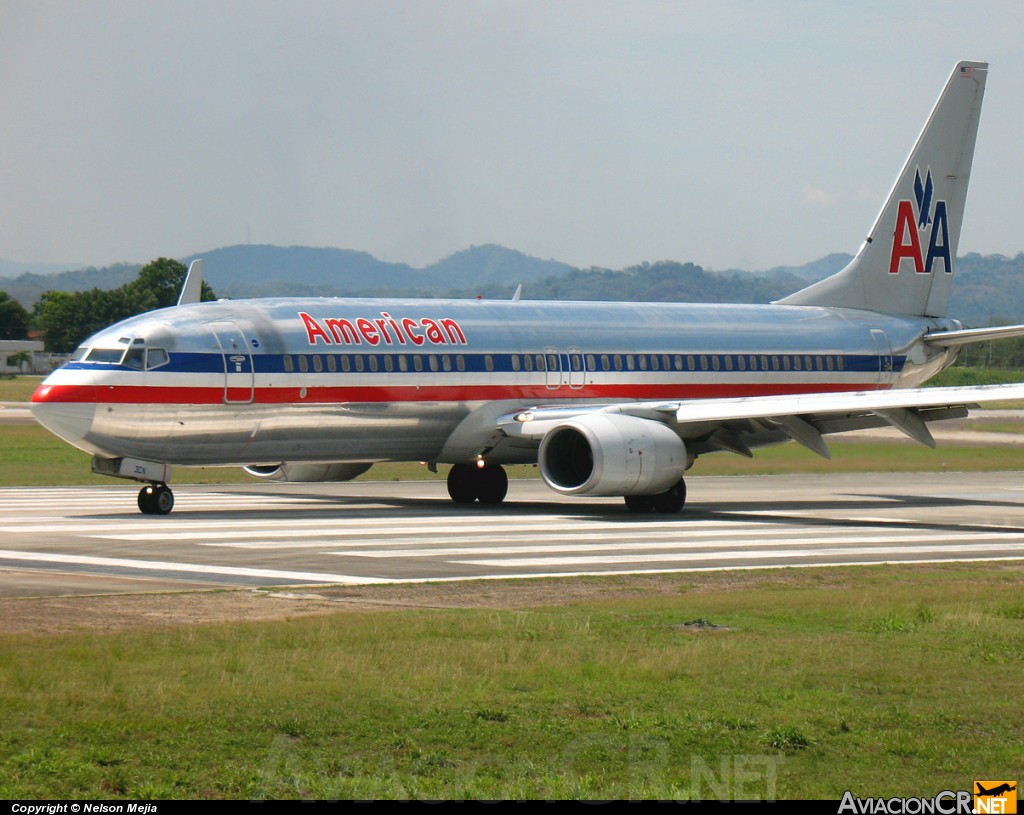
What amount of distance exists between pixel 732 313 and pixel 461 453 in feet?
27.4

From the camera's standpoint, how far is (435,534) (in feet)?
82.3

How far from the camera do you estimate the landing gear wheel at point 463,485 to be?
108 ft

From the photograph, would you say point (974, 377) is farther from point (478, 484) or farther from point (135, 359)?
point (135, 359)

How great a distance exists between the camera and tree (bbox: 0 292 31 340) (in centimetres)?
17138

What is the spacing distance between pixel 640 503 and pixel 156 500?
30.0ft

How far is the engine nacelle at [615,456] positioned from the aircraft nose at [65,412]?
321 inches

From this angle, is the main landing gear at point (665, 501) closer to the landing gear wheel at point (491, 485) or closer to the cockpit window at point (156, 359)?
the landing gear wheel at point (491, 485)

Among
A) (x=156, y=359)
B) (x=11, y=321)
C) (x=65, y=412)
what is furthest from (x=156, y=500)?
(x=11, y=321)

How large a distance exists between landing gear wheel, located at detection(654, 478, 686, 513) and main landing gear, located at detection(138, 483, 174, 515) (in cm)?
918

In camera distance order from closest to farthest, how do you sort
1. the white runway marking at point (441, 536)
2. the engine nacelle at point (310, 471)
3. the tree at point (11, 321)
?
the white runway marking at point (441, 536) → the engine nacelle at point (310, 471) → the tree at point (11, 321)

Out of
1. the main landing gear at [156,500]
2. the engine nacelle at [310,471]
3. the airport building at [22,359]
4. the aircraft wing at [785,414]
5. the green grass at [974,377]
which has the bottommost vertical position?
the airport building at [22,359]

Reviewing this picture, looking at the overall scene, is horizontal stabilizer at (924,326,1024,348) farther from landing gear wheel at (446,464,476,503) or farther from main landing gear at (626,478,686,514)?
landing gear wheel at (446,464,476,503)

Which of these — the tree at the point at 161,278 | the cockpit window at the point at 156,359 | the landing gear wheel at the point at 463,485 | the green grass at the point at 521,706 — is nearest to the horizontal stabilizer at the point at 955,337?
the landing gear wheel at the point at 463,485

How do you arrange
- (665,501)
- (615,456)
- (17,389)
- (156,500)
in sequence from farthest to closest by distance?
1. (17,389)
2. (665,501)
3. (615,456)
4. (156,500)
